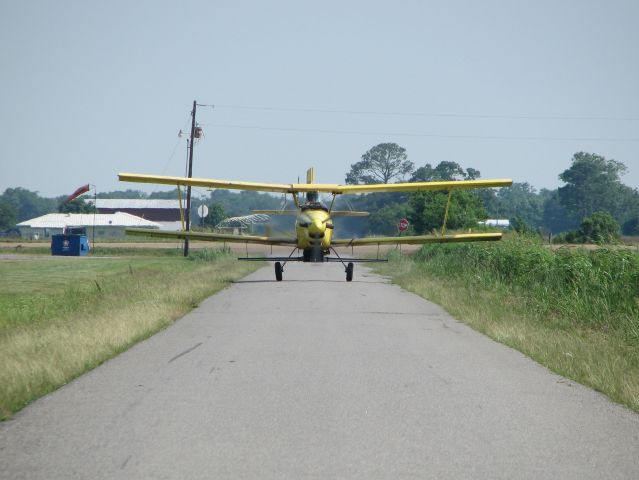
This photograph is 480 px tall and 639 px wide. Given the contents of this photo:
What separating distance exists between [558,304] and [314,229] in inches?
456

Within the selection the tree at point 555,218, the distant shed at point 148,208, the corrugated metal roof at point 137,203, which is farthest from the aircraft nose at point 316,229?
the tree at point 555,218

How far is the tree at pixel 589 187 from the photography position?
151875 mm

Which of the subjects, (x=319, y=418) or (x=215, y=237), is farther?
(x=215, y=237)

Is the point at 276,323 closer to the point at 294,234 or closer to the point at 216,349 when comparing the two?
the point at 216,349

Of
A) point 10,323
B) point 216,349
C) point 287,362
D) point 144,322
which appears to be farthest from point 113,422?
point 10,323

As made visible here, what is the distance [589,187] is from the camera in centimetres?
15325

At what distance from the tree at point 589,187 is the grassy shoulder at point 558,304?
12794 centimetres

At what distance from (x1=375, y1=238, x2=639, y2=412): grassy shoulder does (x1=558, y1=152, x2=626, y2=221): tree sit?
128m

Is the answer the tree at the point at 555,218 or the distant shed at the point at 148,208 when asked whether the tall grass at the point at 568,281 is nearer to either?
the distant shed at the point at 148,208

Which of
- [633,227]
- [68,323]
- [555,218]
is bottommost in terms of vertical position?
[68,323]

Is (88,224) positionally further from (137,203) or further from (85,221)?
(137,203)

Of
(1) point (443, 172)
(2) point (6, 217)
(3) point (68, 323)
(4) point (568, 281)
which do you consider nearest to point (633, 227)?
(1) point (443, 172)

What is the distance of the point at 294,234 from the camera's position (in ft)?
101

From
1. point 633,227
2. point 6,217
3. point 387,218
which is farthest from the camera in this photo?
point 6,217
